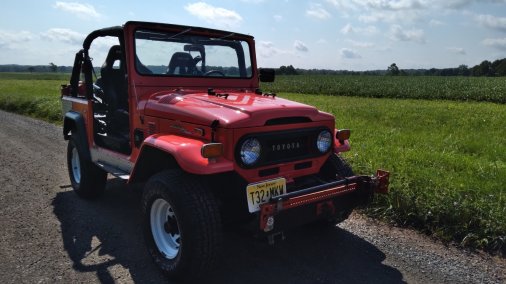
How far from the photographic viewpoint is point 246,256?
147 inches

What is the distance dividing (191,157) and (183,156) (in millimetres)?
66

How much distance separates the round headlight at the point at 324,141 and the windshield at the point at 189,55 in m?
1.54

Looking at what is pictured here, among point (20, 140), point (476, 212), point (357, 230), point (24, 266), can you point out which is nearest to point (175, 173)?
point (24, 266)

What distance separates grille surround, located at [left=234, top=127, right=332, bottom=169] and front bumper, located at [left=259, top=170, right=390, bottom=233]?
36cm

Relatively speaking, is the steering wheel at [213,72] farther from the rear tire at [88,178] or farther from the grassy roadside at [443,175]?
the grassy roadside at [443,175]

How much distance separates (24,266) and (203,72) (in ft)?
8.37

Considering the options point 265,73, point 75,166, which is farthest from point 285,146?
point 75,166

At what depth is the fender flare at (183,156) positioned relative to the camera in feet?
9.75

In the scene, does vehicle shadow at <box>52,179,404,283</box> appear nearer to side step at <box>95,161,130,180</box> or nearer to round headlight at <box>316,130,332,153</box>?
side step at <box>95,161,130,180</box>

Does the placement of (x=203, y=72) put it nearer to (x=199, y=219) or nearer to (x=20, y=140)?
(x=199, y=219)

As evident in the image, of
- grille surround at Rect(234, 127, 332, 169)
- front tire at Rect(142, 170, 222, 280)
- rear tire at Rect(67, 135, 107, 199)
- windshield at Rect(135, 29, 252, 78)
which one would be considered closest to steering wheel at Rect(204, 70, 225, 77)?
windshield at Rect(135, 29, 252, 78)

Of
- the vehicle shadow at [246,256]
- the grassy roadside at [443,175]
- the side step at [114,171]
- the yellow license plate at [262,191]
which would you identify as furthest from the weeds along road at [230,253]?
the side step at [114,171]

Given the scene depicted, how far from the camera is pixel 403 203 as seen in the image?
15.1 feet

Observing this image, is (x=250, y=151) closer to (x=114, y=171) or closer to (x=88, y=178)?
(x=114, y=171)
